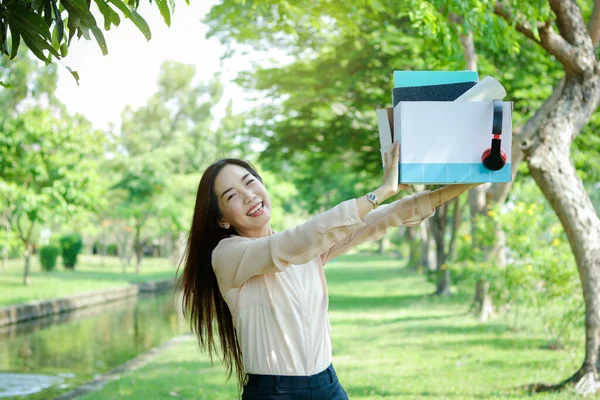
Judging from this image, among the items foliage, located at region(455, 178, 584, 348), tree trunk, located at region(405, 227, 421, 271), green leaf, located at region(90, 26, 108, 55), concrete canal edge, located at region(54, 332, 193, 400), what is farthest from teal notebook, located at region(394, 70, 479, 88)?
tree trunk, located at region(405, 227, 421, 271)

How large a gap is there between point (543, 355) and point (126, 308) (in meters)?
12.0

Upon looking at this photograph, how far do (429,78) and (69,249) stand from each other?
3179 cm

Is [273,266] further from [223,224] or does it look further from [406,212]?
[406,212]

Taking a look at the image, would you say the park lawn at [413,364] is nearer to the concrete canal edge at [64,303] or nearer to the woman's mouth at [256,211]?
the woman's mouth at [256,211]

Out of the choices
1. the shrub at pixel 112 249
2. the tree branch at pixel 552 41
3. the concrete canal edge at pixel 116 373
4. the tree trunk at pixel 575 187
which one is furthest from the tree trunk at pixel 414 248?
the tree branch at pixel 552 41

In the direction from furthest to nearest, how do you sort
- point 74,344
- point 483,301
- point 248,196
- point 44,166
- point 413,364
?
point 44,166 < point 483,301 < point 74,344 < point 413,364 < point 248,196

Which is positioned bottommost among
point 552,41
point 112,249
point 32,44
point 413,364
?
point 413,364

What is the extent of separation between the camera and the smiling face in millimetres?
2799

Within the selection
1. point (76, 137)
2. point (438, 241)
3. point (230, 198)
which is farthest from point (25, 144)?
point (230, 198)

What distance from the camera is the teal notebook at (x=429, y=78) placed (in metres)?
2.56

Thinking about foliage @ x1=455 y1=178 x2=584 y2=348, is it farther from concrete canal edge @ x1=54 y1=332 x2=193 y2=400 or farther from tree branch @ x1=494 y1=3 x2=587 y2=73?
concrete canal edge @ x1=54 y1=332 x2=193 y2=400

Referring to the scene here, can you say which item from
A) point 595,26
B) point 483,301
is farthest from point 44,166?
point 595,26

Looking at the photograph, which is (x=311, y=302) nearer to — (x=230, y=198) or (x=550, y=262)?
Result: (x=230, y=198)

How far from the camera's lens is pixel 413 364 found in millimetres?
9070
